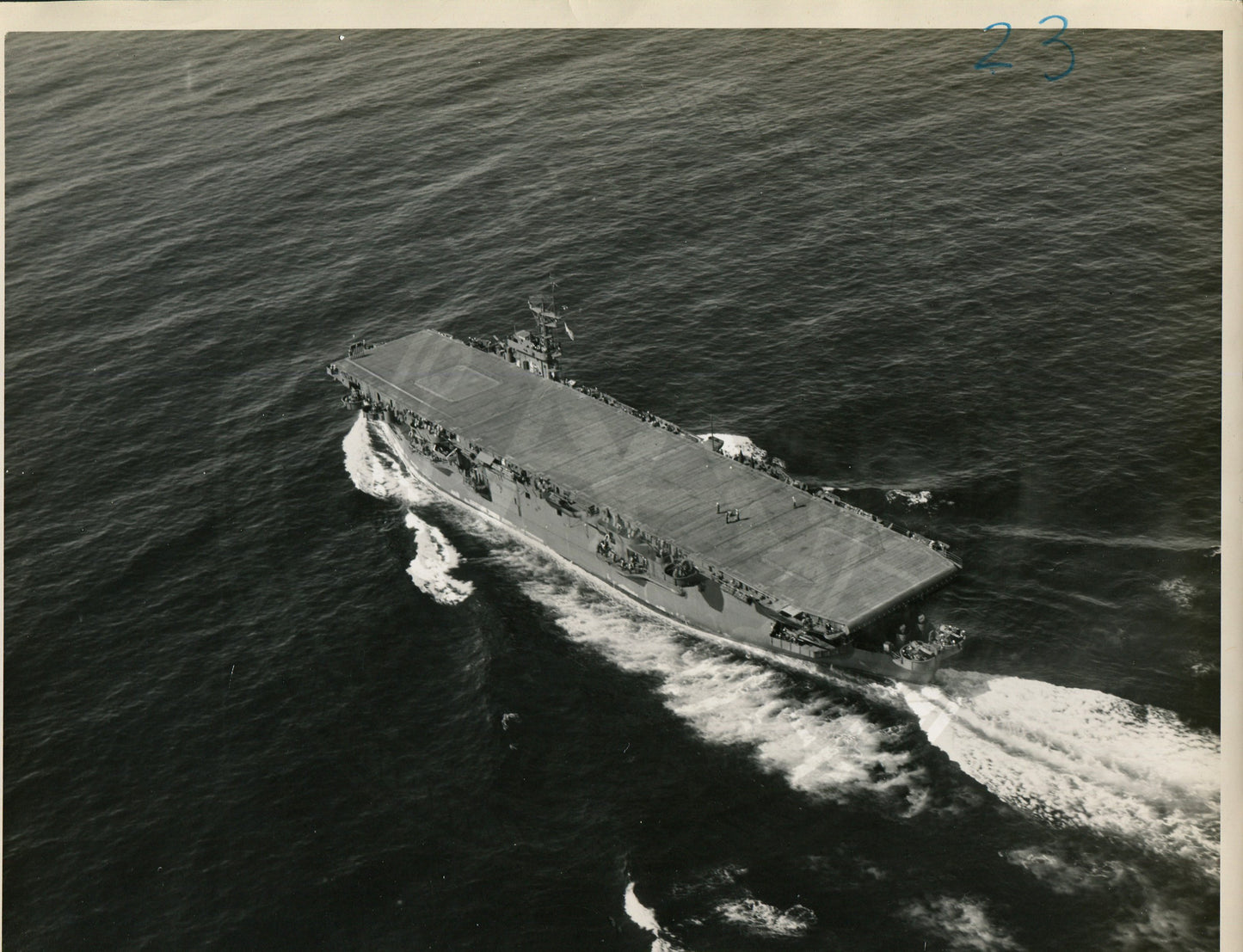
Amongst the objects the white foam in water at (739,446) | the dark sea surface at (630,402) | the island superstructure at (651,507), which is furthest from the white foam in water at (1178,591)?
the white foam in water at (739,446)

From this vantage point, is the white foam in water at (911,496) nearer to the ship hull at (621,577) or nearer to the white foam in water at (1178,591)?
the white foam in water at (1178,591)

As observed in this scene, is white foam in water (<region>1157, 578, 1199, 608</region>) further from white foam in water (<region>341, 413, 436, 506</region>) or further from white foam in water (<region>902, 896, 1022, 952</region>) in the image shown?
white foam in water (<region>341, 413, 436, 506</region>)

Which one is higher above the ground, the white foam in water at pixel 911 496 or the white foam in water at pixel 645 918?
the white foam in water at pixel 911 496

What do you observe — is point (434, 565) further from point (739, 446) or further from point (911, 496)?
point (911, 496)

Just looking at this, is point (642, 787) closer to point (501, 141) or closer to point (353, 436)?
point (353, 436)

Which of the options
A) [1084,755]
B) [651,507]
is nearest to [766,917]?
[1084,755]
